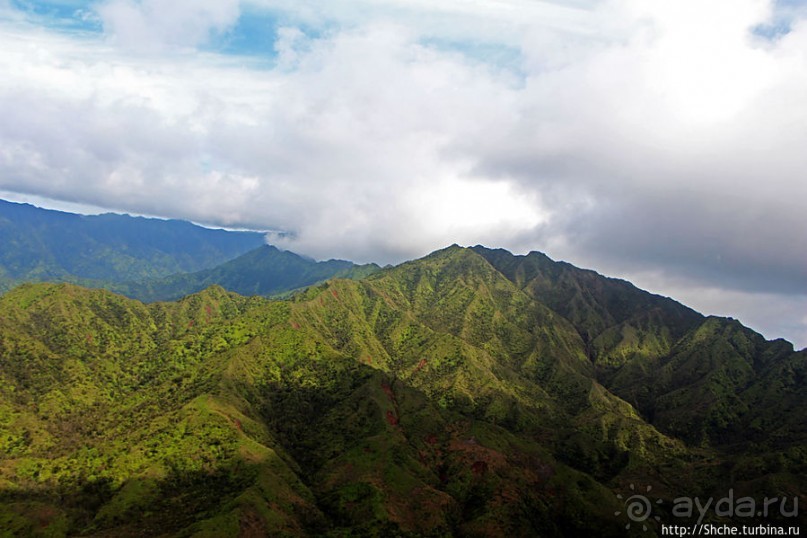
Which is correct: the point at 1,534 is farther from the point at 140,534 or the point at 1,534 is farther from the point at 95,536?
the point at 140,534

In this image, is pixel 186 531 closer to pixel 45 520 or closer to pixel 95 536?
pixel 95 536

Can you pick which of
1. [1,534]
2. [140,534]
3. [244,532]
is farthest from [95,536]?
[244,532]

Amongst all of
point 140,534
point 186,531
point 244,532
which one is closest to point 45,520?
point 140,534

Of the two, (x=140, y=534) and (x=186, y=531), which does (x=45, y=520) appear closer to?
(x=140, y=534)

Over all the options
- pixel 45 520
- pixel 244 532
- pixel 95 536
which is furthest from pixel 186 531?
pixel 45 520

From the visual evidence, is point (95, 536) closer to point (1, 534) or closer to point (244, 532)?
point (1, 534)

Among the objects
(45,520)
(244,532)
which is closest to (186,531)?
(244,532)
